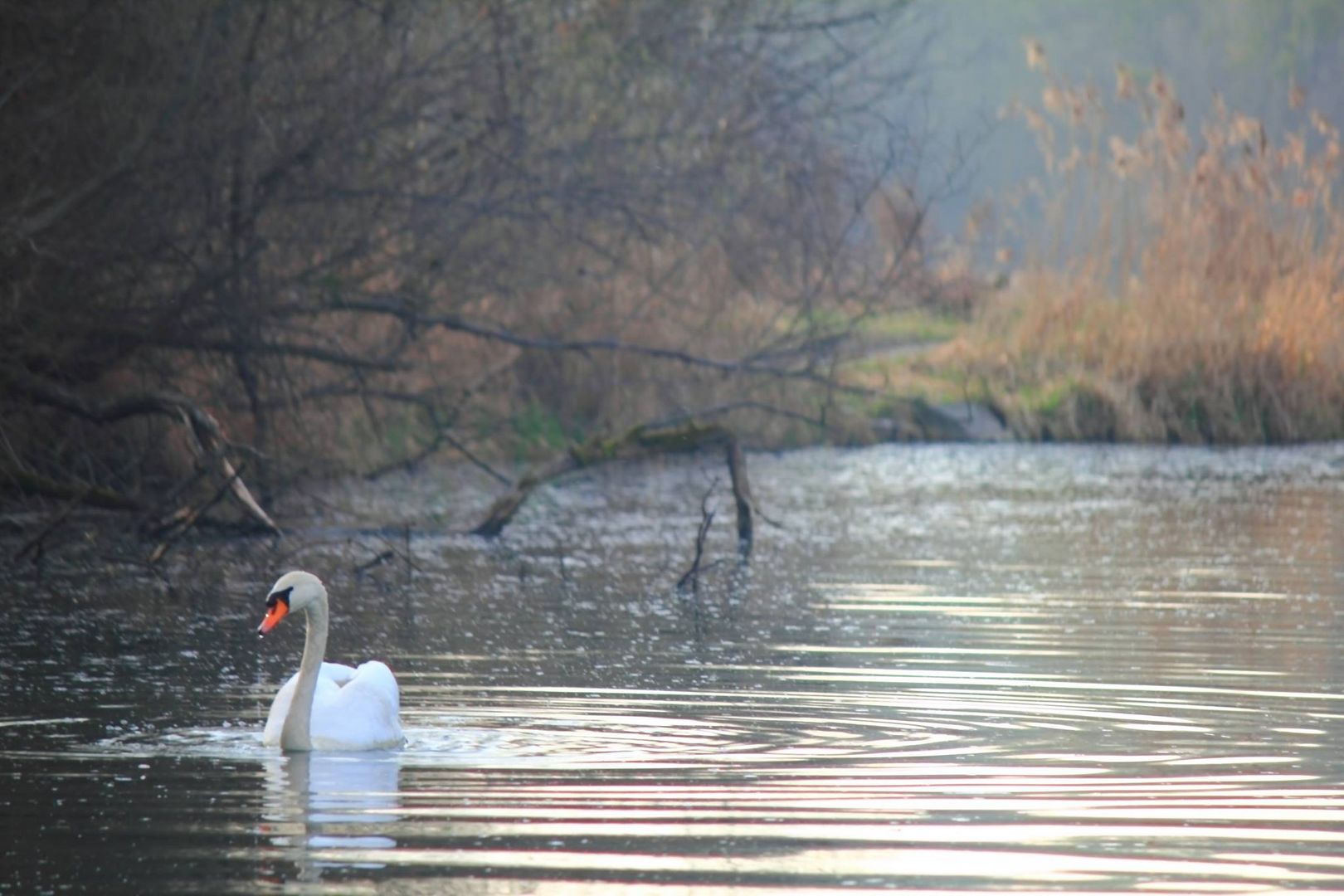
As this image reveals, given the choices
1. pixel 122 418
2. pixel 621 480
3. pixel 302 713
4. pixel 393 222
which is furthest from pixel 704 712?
pixel 621 480

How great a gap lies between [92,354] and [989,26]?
49.5 meters

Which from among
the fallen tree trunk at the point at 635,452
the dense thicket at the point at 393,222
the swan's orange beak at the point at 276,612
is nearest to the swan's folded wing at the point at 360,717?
the swan's orange beak at the point at 276,612

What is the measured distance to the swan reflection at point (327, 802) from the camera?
535 cm

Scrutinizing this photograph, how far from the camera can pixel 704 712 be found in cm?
741

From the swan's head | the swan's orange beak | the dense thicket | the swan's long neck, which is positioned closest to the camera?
the swan's long neck

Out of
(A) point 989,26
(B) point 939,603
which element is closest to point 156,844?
(B) point 939,603

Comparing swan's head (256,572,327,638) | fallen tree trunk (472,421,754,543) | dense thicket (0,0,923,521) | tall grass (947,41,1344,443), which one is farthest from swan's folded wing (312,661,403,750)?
tall grass (947,41,1344,443)

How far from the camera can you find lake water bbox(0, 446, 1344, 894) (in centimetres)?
525

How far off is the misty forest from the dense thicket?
5 centimetres

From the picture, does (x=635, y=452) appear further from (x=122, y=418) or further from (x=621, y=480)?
(x=621, y=480)

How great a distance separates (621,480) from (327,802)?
12.2 m

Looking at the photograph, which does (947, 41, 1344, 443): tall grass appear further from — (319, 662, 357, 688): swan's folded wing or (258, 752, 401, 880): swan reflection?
(258, 752, 401, 880): swan reflection

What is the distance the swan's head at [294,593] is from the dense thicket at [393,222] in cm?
338

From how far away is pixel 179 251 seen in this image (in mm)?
→ 11844
